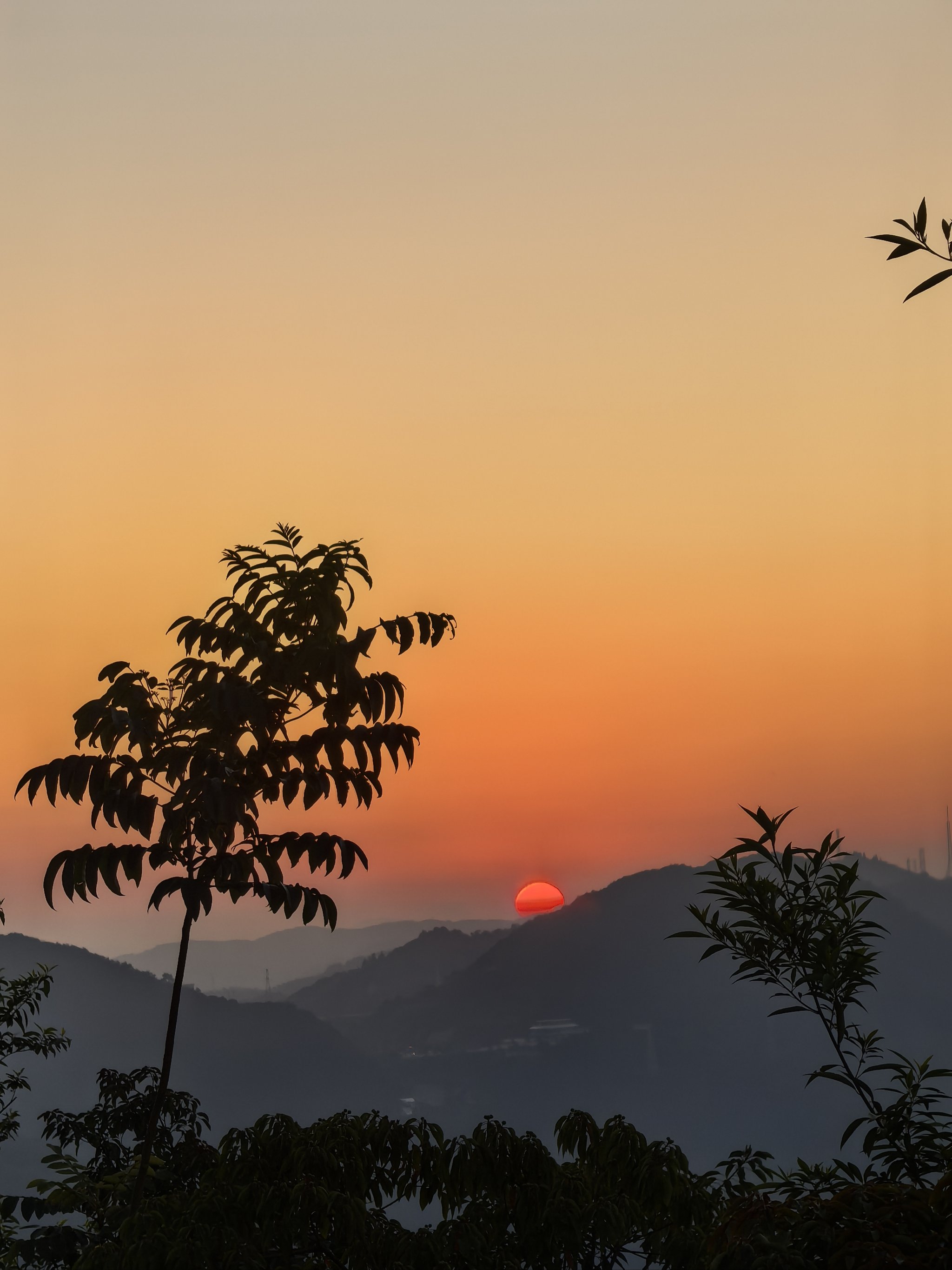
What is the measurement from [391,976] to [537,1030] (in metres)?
12.1

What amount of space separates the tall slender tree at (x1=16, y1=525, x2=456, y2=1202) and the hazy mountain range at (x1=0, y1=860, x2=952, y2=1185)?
1684 inches

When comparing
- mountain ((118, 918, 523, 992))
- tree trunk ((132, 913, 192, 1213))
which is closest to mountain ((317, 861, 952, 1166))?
mountain ((118, 918, 523, 992))

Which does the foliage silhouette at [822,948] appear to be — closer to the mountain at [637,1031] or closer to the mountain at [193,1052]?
the mountain at [193,1052]

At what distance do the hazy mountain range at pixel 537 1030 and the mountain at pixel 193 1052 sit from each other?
0.14 meters

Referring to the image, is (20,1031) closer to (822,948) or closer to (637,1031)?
(822,948)

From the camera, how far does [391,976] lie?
82125 millimetres

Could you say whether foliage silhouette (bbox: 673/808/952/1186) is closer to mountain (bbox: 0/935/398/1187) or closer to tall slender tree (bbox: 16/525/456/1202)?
tall slender tree (bbox: 16/525/456/1202)

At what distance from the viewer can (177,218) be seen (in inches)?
319

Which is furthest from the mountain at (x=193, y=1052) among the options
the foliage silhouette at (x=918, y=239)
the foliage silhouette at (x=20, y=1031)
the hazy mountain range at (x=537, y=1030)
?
the foliage silhouette at (x=918, y=239)

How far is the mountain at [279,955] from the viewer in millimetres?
69688

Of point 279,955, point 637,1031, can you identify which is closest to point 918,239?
point 279,955

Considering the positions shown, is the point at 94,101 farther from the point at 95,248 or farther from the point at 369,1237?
the point at 369,1237

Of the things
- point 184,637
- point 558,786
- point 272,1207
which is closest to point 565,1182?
point 272,1207

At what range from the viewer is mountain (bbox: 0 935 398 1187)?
4684cm
